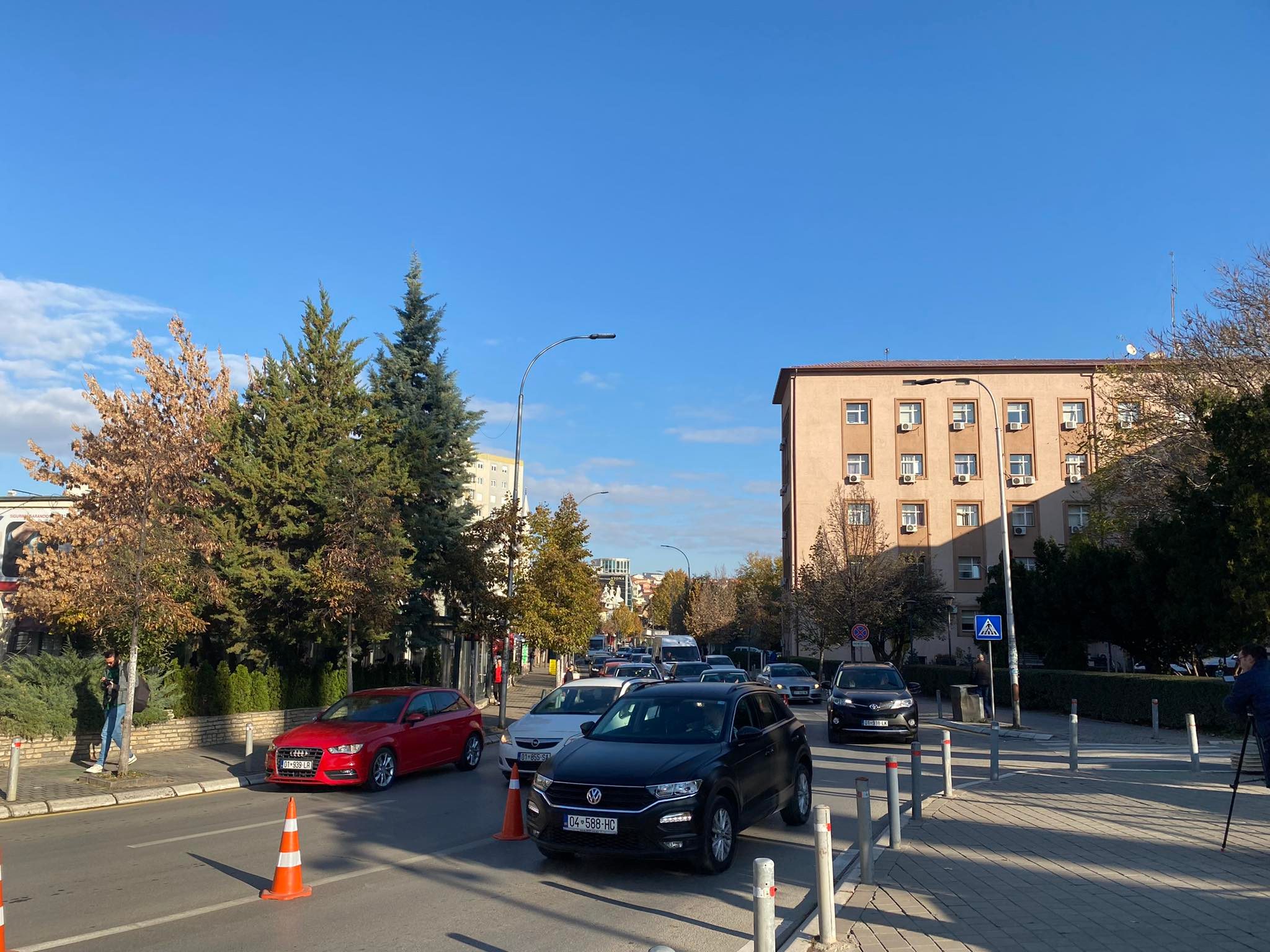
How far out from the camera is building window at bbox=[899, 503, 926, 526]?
57.4 meters

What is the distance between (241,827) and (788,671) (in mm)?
29044

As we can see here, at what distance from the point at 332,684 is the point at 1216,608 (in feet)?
68.2

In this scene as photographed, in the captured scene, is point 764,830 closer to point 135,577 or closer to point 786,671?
point 135,577

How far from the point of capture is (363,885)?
830cm

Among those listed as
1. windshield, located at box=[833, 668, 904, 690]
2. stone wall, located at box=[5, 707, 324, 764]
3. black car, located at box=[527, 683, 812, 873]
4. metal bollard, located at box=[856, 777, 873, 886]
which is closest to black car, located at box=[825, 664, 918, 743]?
windshield, located at box=[833, 668, 904, 690]

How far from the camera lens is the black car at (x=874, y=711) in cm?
2011

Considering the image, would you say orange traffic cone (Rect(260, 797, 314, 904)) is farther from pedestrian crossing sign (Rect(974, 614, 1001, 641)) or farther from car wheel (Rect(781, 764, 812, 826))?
pedestrian crossing sign (Rect(974, 614, 1001, 641))

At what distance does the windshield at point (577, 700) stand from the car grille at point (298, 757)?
3344 millimetres

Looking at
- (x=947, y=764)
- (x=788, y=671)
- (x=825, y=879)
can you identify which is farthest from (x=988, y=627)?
(x=825, y=879)

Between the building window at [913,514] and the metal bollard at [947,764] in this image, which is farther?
the building window at [913,514]

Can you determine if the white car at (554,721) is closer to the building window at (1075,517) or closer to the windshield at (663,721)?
the windshield at (663,721)

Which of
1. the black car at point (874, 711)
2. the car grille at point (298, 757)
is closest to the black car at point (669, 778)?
the car grille at point (298, 757)

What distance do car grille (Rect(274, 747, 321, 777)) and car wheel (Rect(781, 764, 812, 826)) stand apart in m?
7.06

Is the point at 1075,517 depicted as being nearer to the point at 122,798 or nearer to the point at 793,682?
the point at 793,682
